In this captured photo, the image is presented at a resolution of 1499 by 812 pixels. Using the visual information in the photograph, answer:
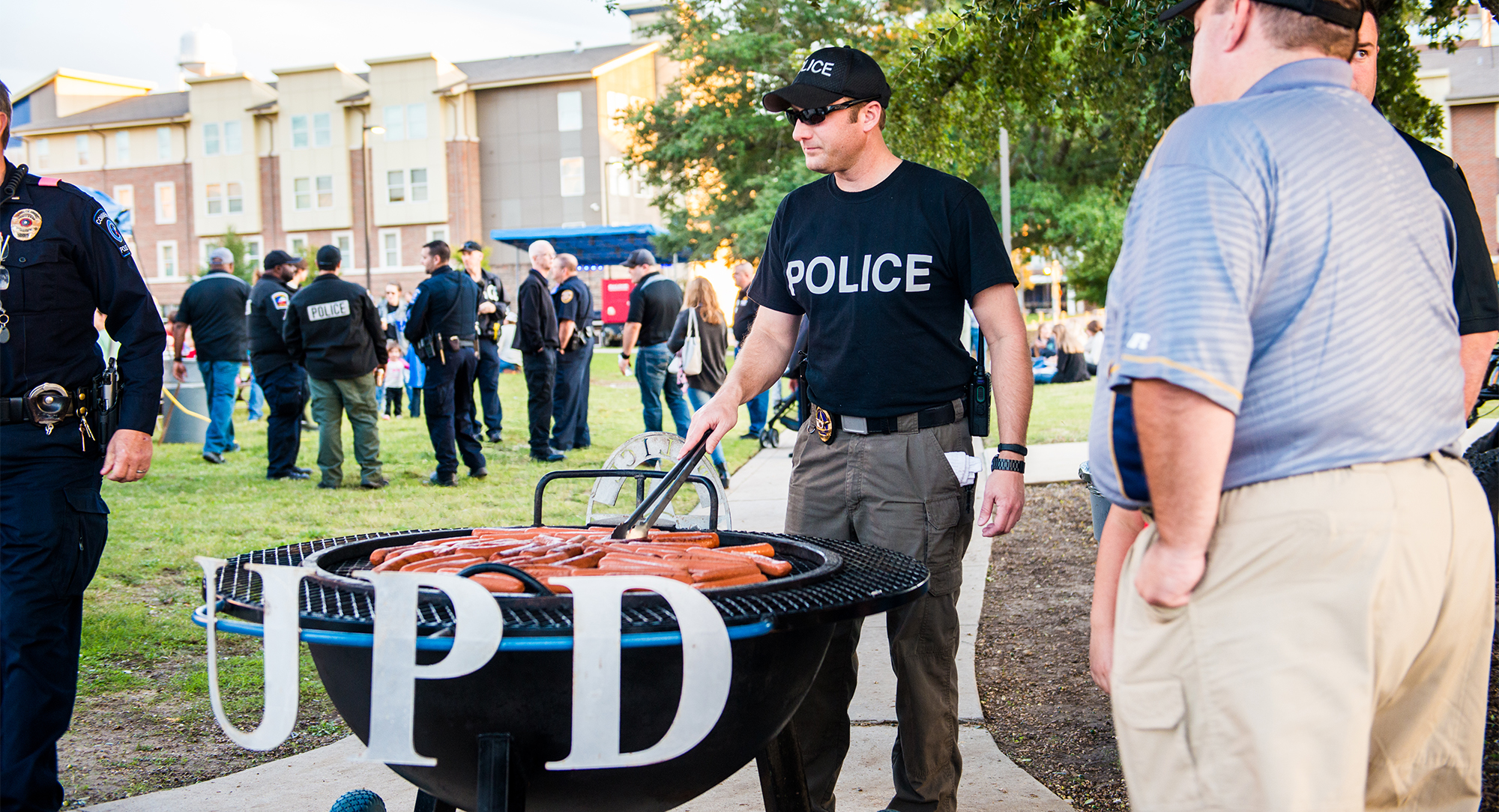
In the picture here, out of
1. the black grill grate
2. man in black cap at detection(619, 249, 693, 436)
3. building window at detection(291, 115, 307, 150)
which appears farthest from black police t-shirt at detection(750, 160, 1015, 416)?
building window at detection(291, 115, 307, 150)

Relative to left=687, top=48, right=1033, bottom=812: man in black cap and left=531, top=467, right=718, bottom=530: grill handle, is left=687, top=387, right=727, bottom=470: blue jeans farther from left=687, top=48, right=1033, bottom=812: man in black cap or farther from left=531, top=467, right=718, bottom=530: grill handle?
left=531, top=467, right=718, bottom=530: grill handle

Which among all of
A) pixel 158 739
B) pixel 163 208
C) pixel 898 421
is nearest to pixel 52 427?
pixel 158 739

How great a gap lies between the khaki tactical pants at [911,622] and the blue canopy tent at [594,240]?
36.1 metres

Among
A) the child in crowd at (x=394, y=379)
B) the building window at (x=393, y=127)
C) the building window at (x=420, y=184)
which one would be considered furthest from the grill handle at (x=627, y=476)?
the building window at (x=393, y=127)

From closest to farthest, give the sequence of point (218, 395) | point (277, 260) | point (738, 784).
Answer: point (738, 784) → point (277, 260) → point (218, 395)

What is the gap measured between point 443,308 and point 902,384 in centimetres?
751

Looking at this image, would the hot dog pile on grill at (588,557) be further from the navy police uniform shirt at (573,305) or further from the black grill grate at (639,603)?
the navy police uniform shirt at (573,305)

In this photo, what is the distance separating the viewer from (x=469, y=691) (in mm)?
1954

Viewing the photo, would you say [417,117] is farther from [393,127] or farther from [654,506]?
[654,506]

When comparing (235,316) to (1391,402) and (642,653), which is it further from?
(1391,402)

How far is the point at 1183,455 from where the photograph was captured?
1.46 meters

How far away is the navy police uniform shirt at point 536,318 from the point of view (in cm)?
1080

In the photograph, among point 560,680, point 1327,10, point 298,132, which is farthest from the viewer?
point 298,132

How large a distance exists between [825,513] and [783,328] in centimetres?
57
